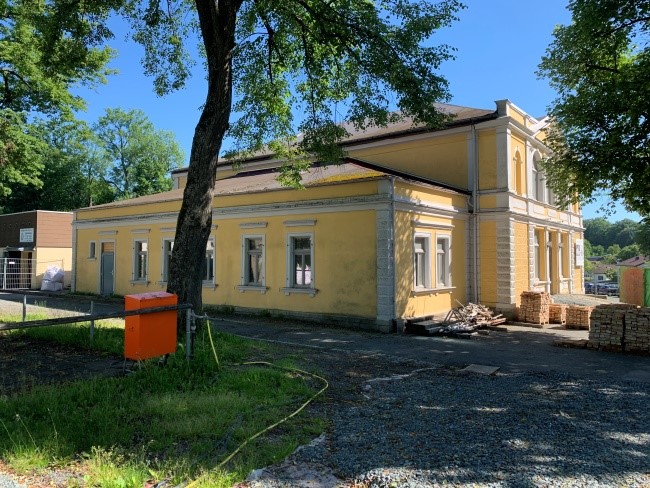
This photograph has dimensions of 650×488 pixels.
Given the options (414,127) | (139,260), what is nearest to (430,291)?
(414,127)

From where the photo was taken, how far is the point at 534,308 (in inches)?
701

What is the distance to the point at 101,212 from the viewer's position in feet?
80.7

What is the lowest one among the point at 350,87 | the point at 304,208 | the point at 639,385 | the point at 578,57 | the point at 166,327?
the point at 639,385

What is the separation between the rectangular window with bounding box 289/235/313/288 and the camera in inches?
656

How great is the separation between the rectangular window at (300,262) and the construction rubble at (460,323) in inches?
155

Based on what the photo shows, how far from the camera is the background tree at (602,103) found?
1335cm

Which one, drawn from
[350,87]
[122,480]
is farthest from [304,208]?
[122,480]

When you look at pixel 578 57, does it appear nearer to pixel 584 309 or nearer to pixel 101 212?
pixel 584 309

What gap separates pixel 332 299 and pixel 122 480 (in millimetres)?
11881

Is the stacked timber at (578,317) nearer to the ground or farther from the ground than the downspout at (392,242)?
nearer to the ground

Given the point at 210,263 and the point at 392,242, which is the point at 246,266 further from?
the point at 392,242

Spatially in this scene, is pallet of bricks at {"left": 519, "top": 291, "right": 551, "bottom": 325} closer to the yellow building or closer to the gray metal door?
the yellow building

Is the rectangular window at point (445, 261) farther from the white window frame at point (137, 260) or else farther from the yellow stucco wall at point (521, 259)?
the white window frame at point (137, 260)

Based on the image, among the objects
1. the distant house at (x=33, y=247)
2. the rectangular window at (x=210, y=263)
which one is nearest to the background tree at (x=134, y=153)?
the distant house at (x=33, y=247)
